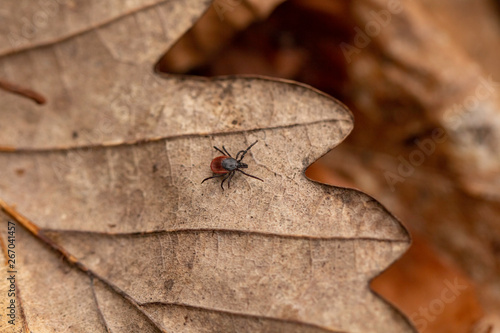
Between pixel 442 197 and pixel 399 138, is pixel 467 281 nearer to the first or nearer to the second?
pixel 442 197

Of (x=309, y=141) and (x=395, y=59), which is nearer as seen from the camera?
(x=309, y=141)

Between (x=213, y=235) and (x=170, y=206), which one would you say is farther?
(x=170, y=206)

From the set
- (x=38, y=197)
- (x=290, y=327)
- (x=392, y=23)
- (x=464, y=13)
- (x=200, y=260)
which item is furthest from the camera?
(x=464, y=13)

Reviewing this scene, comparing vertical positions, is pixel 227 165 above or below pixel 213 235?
above

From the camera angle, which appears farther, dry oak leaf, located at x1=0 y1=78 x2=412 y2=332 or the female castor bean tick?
the female castor bean tick

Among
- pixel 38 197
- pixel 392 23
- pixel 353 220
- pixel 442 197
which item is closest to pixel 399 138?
pixel 442 197

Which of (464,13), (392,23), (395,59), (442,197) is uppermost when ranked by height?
(464,13)
